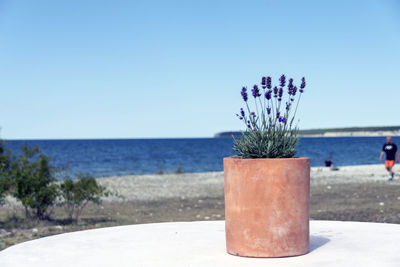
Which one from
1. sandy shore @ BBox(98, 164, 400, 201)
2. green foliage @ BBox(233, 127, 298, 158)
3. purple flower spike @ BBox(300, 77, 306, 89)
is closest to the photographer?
green foliage @ BBox(233, 127, 298, 158)

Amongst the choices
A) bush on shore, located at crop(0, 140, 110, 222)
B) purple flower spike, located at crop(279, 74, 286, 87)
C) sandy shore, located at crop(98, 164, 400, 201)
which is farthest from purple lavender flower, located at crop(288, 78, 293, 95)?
sandy shore, located at crop(98, 164, 400, 201)

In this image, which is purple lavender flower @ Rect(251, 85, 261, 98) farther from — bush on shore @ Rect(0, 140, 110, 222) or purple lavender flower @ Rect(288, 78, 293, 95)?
bush on shore @ Rect(0, 140, 110, 222)

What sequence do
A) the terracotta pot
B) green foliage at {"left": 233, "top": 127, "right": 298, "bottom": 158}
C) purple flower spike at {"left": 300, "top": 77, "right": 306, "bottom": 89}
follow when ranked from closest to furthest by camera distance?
1. the terracotta pot
2. green foliage at {"left": 233, "top": 127, "right": 298, "bottom": 158}
3. purple flower spike at {"left": 300, "top": 77, "right": 306, "bottom": 89}

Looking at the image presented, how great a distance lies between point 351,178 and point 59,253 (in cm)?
1852

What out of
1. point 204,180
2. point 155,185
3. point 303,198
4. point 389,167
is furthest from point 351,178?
point 303,198

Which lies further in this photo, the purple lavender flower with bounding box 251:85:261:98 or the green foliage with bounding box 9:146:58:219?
the green foliage with bounding box 9:146:58:219

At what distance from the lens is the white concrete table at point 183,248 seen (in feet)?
15.8

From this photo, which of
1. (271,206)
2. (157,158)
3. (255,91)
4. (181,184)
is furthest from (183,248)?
(157,158)

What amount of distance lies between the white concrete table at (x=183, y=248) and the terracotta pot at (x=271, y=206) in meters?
0.14

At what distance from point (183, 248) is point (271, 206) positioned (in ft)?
3.71

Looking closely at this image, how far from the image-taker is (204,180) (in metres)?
23.9

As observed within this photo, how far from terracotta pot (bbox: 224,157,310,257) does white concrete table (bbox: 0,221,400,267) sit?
140 millimetres

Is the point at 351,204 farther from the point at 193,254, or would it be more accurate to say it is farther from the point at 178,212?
the point at 193,254

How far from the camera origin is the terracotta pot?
5.00 meters
